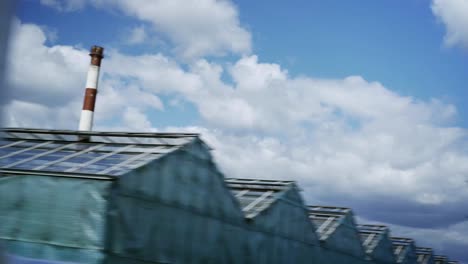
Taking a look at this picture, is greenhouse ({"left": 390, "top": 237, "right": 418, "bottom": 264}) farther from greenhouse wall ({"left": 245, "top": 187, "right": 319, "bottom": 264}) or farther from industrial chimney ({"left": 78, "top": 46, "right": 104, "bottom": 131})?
industrial chimney ({"left": 78, "top": 46, "right": 104, "bottom": 131})

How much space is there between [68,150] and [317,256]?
46.7 ft

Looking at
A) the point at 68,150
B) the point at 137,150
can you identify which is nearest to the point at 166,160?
the point at 137,150

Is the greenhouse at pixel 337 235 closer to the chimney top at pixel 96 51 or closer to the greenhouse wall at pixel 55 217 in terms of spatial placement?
the greenhouse wall at pixel 55 217

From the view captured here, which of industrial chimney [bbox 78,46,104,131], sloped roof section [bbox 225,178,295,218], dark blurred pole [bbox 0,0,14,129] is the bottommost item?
dark blurred pole [bbox 0,0,14,129]

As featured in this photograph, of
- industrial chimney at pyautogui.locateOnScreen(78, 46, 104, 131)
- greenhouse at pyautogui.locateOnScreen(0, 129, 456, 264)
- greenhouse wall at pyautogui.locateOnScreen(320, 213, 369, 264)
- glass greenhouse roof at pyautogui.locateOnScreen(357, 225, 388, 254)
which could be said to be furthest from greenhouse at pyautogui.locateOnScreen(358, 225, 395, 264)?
industrial chimney at pyautogui.locateOnScreen(78, 46, 104, 131)

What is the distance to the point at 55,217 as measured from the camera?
14633mm

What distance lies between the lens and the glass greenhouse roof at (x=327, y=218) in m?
28.9

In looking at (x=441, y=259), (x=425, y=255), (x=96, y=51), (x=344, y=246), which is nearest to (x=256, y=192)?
(x=344, y=246)

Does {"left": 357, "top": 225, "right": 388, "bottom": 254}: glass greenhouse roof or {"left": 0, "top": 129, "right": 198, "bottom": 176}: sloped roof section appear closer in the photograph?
{"left": 0, "top": 129, "right": 198, "bottom": 176}: sloped roof section

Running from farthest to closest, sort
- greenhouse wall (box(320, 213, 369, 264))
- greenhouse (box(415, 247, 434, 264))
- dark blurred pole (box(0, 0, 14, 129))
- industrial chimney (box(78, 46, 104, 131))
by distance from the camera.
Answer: greenhouse (box(415, 247, 434, 264)) < industrial chimney (box(78, 46, 104, 131)) < greenhouse wall (box(320, 213, 369, 264)) < dark blurred pole (box(0, 0, 14, 129))

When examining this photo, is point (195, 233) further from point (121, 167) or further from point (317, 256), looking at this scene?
point (317, 256)

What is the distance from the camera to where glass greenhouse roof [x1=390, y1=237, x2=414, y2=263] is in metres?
39.4

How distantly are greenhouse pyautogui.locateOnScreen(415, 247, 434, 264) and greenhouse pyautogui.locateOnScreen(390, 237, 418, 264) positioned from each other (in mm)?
5594

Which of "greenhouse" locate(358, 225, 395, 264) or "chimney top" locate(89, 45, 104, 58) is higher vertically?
"chimney top" locate(89, 45, 104, 58)
